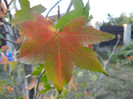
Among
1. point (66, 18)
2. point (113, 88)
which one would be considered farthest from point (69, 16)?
point (113, 88)

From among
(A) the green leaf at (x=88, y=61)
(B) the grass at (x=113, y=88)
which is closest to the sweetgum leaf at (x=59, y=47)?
(A) the green leaf at (x=88, y=61)

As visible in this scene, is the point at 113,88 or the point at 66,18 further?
the point at 113,88

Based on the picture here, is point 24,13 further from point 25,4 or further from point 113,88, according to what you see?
point 113,88

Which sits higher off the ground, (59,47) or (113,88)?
(59,47)

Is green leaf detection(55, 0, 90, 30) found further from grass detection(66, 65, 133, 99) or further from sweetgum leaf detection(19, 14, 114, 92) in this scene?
grass detection(66, 65, 133, 99)

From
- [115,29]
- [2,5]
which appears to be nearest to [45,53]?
[2,5]

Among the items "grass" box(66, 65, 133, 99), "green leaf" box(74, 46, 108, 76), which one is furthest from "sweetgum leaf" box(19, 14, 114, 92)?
"grass" box(66, 65, 133, 99)

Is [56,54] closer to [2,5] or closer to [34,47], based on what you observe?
[34,47]

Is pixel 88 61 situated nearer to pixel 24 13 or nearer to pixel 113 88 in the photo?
pixel 24 13

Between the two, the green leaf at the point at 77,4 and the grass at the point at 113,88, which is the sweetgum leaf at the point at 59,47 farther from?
the grass at the point at 113,88
